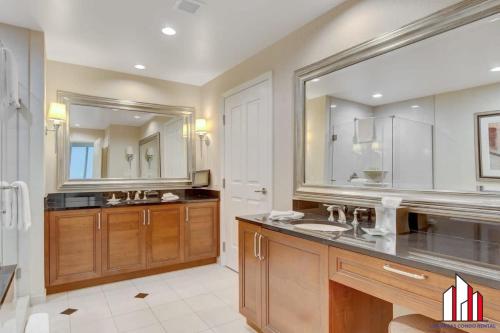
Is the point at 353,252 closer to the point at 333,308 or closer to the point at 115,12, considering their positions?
the point at 333,308

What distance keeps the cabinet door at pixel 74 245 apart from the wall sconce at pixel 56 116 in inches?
35.6

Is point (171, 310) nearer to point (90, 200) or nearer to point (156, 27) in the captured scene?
point (90, 200)

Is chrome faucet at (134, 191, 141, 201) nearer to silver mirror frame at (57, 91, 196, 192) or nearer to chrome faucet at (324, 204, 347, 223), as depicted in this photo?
silver mirror frame at (57, 91, 196, 192)

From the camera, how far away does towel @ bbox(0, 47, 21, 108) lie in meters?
2.15

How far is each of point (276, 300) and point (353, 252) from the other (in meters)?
0.74

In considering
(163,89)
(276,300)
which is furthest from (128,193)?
(276,300)

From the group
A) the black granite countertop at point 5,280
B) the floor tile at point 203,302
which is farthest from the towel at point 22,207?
the floor tile at point 203,302

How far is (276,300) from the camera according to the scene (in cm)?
193

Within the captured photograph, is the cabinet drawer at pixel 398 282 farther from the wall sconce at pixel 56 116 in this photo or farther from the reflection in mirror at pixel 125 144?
the wall sconce at pixel 56 116

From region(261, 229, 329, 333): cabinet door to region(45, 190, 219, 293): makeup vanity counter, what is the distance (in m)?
1.86

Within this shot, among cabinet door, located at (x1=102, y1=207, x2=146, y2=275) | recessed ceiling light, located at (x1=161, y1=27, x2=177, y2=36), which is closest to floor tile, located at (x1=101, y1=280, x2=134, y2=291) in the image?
cabinet door, located at (x1=102, y1=207, x2=146, y2=275)

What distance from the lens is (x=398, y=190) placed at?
6.08ft

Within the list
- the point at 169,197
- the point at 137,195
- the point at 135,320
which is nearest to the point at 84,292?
the point at 135,320

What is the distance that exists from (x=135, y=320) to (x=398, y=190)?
2.29 metres
